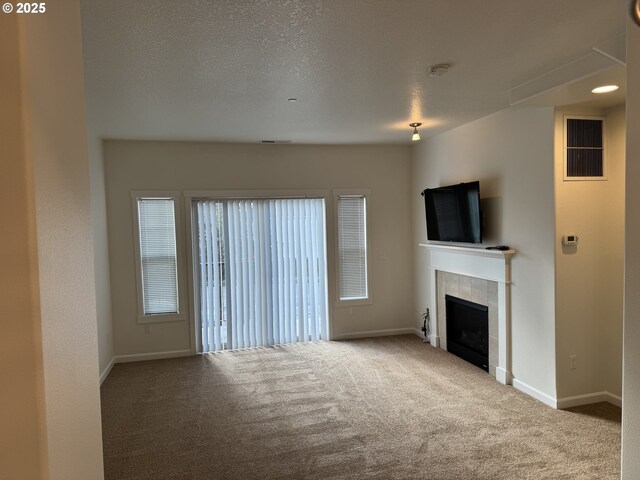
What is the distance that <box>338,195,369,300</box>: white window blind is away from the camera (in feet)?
18.5

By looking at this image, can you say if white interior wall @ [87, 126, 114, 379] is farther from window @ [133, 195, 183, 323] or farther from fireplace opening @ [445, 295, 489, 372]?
fireplace opening @ [445, 295, 489, 372]

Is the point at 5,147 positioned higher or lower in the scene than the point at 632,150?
lower

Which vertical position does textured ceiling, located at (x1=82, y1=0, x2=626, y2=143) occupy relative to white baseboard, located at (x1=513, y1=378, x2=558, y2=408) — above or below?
above

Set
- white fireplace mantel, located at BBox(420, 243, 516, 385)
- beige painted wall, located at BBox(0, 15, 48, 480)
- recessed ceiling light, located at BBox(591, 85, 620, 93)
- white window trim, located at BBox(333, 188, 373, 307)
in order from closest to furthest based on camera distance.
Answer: beige painted wall, located at BBox(0, 15, 48, 480) < recessed ceiling light, located at BBox(591, 85, 620, 93) < white fireplace mantel, located at BBox(420, 243, 516, 385) < white window trim, located at BBox(333, 188, 373, 307)

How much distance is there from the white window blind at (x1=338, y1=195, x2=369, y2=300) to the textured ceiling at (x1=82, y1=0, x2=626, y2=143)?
1.91 meters

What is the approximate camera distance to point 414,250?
5844mm

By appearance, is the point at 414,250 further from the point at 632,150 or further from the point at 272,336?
the point at 632,150

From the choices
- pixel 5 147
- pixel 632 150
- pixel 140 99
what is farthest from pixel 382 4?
pixel 140 99

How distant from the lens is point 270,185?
5324mm

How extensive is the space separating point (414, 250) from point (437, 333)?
1247mm

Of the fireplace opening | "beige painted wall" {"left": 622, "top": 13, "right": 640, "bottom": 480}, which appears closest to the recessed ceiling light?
"beige painted wall" {"left": 622, "top": 13, "right": 640, "bottom": 480}

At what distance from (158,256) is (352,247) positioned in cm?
259

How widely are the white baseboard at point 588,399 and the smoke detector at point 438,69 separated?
2899mm

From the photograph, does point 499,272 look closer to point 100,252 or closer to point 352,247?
point 352,247
